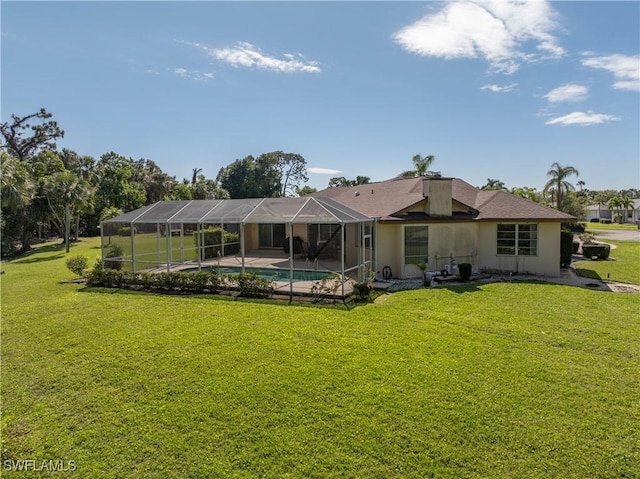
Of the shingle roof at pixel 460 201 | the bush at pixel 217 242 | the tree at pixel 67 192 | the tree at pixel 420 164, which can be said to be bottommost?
the bush at pixel 217 242

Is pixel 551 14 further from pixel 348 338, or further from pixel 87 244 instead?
pixel 87 244

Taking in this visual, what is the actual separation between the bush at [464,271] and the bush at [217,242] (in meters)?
11.0


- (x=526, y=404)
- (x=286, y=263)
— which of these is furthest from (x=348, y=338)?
(x=286, y=263)

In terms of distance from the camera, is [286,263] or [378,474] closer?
[378,474]

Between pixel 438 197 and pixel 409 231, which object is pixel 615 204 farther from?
pixel 409 231

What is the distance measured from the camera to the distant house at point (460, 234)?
1432 cm

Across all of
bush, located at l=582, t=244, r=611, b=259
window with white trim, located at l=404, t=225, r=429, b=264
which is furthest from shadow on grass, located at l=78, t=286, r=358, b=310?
bush, located at l=582, t=244, r=611, b=259

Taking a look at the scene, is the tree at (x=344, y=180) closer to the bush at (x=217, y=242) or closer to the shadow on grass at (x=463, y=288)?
the bush at (x=217, y=242)

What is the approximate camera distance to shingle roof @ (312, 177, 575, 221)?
14.7 m

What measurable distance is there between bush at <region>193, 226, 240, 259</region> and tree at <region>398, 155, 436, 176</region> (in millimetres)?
19892

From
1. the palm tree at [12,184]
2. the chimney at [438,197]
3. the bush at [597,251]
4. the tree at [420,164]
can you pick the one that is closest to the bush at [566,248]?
the bush at [597,251]

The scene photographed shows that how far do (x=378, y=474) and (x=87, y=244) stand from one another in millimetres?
36549

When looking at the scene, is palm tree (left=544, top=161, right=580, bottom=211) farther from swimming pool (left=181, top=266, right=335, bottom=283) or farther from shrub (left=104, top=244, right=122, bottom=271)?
shrub (left=104, top=244, right=122, bottom=271)

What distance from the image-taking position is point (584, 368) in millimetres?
6227
